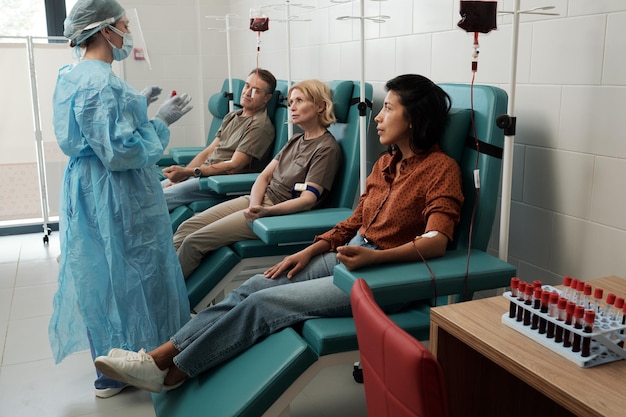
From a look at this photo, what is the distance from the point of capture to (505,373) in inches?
64.8

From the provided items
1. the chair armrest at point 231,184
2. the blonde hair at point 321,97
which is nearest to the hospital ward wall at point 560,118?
the blonde hair at point 321,97

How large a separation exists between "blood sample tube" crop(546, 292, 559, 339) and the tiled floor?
1.26 meters

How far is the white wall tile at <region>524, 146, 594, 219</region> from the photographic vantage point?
1889mm

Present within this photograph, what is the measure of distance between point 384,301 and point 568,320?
543 mm

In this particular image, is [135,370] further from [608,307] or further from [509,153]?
[608,307]

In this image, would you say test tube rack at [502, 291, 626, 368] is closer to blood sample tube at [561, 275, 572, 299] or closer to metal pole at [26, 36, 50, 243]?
blood sample tube at [561, 275, 572, 299]

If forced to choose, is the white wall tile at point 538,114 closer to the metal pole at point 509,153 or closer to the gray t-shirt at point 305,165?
the metal pole at point 509,153

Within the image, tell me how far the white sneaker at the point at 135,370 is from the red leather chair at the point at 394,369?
1.14 m

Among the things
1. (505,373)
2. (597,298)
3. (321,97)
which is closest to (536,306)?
(597,298)

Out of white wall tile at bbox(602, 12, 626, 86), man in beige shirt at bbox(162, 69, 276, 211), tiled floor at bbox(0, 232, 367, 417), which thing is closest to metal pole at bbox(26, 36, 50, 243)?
tiled floor at bbox(0, 232, 367, 417)

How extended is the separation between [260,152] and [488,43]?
171 cm

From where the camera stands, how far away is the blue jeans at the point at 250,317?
79.4 inches

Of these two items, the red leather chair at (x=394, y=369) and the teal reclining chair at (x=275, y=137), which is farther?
the teal reclining chair at (x=275, y=137)

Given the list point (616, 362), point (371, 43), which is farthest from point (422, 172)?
point (371, 43)
